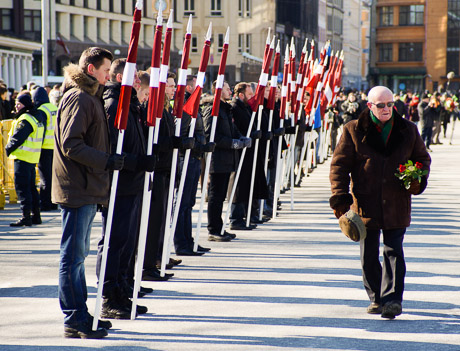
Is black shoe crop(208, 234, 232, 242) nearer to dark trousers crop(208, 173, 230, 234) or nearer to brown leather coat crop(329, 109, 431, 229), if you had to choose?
dark trousers crop(208, 173, 230, 234)

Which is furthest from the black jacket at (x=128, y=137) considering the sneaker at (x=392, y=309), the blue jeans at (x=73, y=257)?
the sneaker at (x=392, y=309)

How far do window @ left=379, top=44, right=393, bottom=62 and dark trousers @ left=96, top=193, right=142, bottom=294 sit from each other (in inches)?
4660

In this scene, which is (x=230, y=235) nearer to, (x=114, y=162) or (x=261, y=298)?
(x=261, y=298)

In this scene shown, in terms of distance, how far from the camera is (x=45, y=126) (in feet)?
45.9

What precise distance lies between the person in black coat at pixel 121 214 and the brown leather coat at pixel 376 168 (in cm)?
159

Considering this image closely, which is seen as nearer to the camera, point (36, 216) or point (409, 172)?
point (409, 172)

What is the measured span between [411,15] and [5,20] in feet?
235

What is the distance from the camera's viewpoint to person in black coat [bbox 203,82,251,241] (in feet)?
37.4

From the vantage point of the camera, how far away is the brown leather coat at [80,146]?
6543 millimetres

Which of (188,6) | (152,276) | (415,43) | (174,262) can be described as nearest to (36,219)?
(174,262)

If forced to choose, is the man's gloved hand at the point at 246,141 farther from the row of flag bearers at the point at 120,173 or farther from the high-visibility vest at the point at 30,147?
the high-visibility vest at the point at 30,147

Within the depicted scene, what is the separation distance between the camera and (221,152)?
11.5 meters

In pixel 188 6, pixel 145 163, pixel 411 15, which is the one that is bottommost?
pixel 145 163

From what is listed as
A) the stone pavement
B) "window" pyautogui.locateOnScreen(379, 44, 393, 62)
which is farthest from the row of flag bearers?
"window" pyautogui.locateOnScreen(379, 44, 393, 62)
